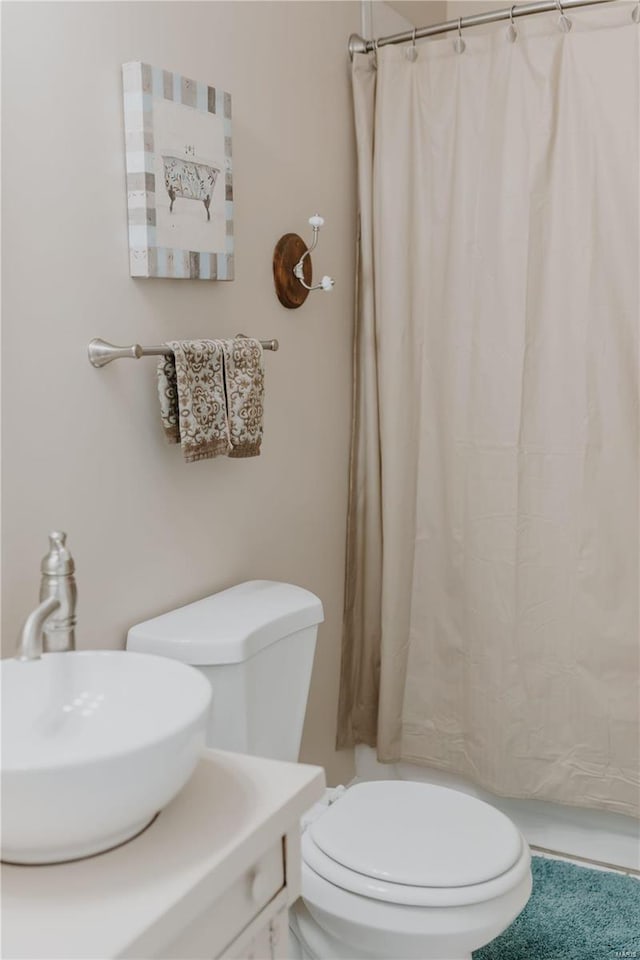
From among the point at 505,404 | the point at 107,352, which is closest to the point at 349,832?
the point at 107,352

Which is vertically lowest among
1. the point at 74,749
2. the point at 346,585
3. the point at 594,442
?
the point at 346,585

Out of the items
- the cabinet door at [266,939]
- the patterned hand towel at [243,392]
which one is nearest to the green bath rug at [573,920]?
the cabinet door at [266,939]

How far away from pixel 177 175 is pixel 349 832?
4.00 feet

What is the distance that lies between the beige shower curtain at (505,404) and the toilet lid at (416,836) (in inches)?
25.8

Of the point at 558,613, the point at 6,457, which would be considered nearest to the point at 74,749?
the point at 6,457

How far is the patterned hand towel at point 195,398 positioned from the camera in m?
1.72

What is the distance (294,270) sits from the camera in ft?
7.28

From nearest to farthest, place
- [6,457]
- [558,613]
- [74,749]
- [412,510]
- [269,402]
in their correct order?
[74,749] < [6,457] < [269,402] < [558,613] < [412,510]

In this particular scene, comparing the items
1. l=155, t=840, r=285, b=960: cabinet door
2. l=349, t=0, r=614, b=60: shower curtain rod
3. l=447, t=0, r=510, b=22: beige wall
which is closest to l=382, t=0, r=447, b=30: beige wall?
l=447, t=0, r=510, b=22: beige wall

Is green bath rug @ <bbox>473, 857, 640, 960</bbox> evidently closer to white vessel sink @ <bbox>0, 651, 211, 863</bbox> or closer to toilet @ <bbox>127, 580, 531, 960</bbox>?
toilet @ <bbox>127, 580, 531, 960</bbox>

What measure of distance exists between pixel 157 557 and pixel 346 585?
888mm

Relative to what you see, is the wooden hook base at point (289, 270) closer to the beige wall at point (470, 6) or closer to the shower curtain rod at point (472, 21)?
the shower curtain rod at point (472, 21)

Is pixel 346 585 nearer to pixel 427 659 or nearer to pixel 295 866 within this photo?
pixel 427 659

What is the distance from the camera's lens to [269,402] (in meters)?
2.19
